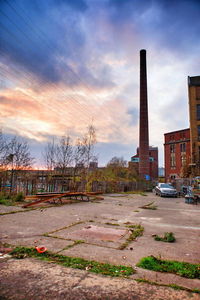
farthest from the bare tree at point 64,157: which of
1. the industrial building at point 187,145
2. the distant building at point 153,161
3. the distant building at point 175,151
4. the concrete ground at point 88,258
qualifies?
the distant building at point 153,161

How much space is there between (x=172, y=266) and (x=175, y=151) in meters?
54.5

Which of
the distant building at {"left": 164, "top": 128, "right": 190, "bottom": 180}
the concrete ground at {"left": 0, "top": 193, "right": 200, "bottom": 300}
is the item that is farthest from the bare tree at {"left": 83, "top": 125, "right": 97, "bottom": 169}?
the distant building at {"left": 164, "top": 128, "right": 190, "bottom": 180}

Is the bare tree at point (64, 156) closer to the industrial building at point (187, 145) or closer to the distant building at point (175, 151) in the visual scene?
the industrial building at point (187, 145)

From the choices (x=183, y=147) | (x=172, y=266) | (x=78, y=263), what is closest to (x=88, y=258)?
(x=78, y=263)

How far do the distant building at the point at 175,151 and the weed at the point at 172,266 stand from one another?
5100 centimetres

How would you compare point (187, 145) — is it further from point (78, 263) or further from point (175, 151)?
point (78, 263)

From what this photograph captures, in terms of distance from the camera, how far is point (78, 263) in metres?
2.60

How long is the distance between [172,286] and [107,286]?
72 cm

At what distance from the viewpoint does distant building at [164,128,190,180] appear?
5080cm

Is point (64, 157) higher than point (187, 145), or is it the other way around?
point (187, 145)

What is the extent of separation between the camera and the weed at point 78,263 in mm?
2381

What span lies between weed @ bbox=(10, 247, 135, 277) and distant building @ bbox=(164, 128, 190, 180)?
A: 51.5 meters

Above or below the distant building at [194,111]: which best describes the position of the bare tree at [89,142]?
below

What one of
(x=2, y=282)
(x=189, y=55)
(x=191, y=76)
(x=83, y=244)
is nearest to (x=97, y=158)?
(x=189, y=55)
